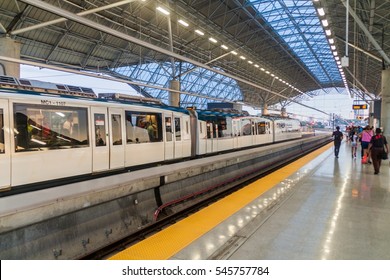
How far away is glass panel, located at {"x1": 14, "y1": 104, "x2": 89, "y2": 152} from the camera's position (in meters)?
6.31

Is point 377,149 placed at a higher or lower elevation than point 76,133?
lower

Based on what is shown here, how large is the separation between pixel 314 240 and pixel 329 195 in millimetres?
3276

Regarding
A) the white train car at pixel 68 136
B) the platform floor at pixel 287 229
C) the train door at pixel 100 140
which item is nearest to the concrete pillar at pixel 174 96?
the white train car at pixel 68 136

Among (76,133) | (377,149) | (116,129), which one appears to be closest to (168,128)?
(116,129)

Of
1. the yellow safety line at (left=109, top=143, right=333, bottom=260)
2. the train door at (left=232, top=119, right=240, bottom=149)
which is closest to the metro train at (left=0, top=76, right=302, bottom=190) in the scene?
the yellow safety line at (left=109, top=143, right=333, bottom=260)

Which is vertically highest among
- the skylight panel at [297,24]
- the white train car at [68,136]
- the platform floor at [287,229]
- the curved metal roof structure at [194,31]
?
the skylight panel at [297,24]

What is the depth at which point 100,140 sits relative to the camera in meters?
8.20

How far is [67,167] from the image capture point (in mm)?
7184

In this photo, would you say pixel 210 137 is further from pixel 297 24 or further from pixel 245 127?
pixel 297 24

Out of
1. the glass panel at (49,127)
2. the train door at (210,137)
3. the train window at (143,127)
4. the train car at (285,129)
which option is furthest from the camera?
the train car at (285,129)

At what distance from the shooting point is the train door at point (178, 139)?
12.0 metres

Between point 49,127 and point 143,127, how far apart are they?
142 inches

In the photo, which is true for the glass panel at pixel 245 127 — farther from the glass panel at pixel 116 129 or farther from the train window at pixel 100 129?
the train window at pixel 100 129
